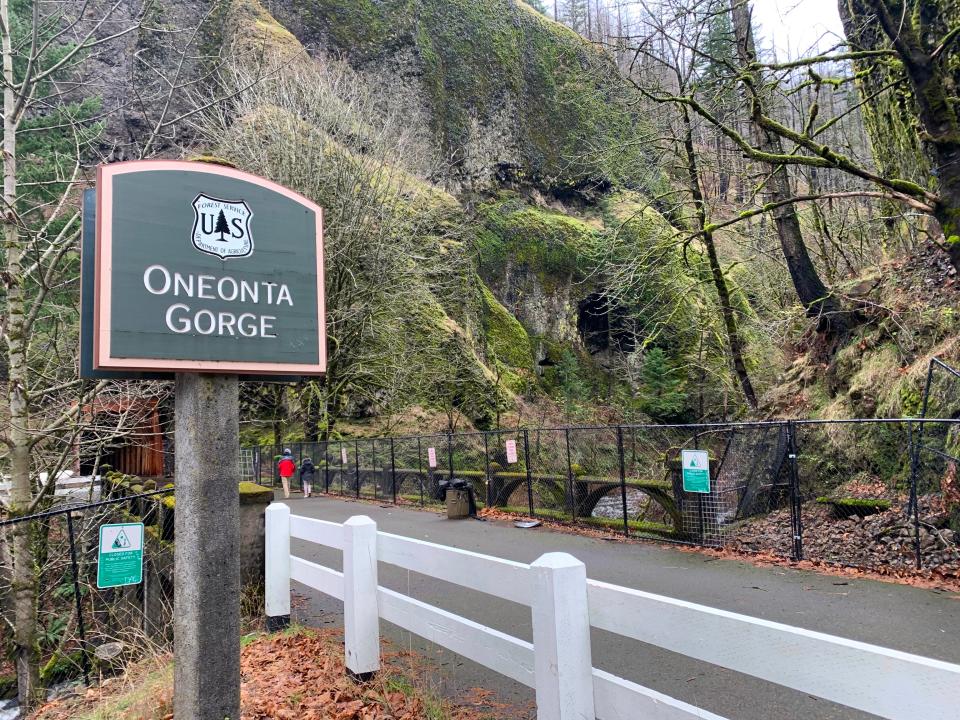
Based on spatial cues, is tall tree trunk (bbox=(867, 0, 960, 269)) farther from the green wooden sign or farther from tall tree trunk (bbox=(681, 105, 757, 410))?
tall tree trunk (bbox=(681, 105, 757, 410))

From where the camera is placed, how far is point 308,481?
20547 millimetres

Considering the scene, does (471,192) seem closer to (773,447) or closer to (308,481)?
(308,481)

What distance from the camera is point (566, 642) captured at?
2.76 meters

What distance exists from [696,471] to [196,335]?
25.6ft

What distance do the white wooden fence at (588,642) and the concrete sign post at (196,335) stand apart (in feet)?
3.68

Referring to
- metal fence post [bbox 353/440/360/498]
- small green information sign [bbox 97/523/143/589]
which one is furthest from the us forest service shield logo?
metal fence post [bbox 353/440/360/498]

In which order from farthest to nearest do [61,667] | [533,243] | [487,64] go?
[487,64] < [533,243] < [61,667]

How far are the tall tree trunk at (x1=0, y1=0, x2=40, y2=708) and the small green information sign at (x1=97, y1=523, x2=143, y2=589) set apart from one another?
1.72m

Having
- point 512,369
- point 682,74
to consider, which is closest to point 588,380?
point 512,369

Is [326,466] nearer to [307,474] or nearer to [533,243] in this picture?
[307,474]

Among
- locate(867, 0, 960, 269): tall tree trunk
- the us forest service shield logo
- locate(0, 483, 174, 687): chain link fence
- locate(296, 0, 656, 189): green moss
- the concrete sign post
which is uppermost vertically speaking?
locate(296, 0, 656, 189): green moss

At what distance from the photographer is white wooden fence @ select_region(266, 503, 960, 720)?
1.80 m

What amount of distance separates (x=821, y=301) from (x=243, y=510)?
40.1ft

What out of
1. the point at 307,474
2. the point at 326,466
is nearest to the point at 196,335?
the point at 307,474
